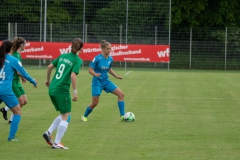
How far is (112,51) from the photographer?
3403cm

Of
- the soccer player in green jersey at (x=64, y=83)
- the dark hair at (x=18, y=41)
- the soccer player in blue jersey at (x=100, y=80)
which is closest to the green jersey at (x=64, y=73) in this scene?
the soccer player in green jersey at (x=64, y=83)

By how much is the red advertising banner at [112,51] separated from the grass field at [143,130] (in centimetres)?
1473

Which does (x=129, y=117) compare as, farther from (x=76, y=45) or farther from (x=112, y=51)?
(x=112, y=51)

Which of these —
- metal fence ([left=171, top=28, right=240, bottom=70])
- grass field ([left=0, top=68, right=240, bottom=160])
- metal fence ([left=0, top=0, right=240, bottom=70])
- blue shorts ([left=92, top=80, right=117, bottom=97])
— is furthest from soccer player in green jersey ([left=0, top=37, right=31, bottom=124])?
metal fence ([left=171, top=28, right=240, bottom=70])

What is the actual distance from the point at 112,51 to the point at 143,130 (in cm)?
2316

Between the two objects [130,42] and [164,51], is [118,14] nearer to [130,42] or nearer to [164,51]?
[130,42]

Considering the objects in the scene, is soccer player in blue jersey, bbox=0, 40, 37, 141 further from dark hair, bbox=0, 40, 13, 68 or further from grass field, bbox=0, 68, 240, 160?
grass field, bbox=0, 68, 240, 160

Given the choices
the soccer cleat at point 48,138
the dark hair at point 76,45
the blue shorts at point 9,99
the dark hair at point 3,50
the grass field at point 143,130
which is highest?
the dark hair at point 76,45

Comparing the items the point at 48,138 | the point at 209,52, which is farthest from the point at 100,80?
the point at 209,52

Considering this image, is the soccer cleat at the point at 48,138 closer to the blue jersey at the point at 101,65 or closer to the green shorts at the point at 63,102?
the green shorts at the point at 63,102

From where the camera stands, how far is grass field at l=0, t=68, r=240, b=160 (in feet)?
28.0

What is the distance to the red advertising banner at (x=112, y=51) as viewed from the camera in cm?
3378

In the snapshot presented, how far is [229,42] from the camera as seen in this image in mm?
37625

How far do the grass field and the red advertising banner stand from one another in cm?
1473
